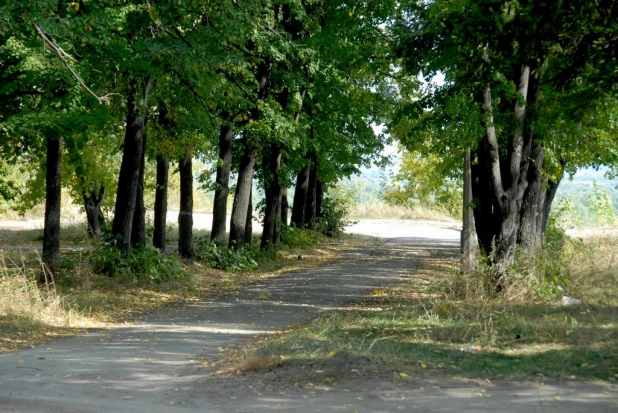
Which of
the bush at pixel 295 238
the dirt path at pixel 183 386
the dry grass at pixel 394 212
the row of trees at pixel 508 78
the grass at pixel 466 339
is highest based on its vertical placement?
the row of trees at pixel 508 78

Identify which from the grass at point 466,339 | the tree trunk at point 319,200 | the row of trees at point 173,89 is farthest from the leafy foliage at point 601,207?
the grass at point 466,339

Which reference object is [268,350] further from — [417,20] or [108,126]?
[108,126]

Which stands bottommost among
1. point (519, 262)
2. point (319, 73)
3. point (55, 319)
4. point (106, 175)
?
point (55, 319)

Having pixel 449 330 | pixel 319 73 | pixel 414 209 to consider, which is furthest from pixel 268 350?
pixel 414 209

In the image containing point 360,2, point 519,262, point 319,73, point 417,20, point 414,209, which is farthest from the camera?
point 414,209

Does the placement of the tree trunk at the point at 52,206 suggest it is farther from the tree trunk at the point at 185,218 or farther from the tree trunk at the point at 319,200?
the tree trunk at the point at 319,200

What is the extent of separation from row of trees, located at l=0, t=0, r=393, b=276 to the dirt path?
144 inches

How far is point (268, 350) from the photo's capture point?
32.0ft

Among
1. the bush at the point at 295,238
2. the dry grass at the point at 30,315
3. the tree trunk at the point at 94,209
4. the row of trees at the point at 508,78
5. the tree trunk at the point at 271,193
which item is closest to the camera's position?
the row of trees at the point at 508,78

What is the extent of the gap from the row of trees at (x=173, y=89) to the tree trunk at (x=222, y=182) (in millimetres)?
43

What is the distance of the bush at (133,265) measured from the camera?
57.9ft

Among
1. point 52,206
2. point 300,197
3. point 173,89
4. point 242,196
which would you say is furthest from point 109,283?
point 300,197

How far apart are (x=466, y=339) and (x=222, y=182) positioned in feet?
48.2

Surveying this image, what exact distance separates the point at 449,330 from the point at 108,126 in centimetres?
1080
